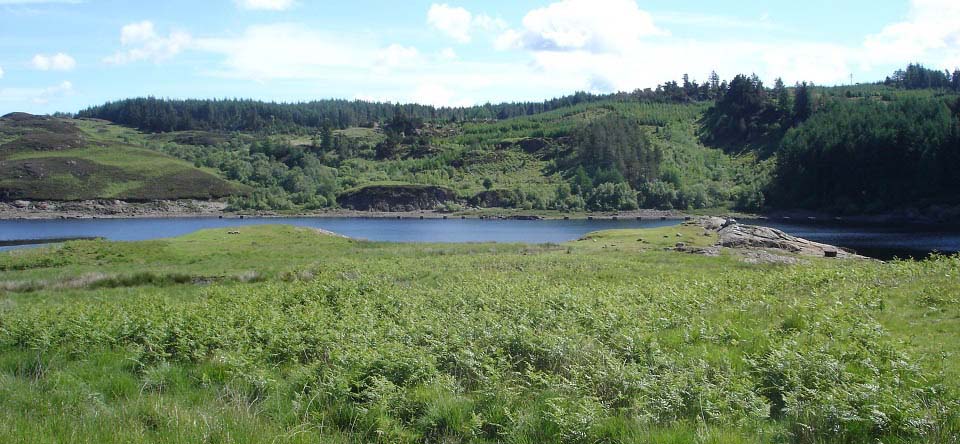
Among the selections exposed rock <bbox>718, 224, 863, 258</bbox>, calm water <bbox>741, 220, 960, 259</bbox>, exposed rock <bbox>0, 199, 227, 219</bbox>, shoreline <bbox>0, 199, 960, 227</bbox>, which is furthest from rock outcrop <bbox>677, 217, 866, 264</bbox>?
exposed rock <bbox>0, 199, 227, 219</bbox>

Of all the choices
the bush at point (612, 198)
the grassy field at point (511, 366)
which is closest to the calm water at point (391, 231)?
the bush at point (612, 198)

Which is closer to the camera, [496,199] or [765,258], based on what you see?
[765,258]

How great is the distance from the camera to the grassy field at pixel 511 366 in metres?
Result: 8.97

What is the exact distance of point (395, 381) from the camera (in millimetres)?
11203

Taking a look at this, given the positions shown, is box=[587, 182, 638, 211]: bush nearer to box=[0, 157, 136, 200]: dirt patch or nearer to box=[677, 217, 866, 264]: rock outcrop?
box=[677, 217, 866, 264]: rock outcrop

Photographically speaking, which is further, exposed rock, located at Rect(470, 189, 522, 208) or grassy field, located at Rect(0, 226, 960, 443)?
exposed rock, located at Rect(470, 189, 522, 208)

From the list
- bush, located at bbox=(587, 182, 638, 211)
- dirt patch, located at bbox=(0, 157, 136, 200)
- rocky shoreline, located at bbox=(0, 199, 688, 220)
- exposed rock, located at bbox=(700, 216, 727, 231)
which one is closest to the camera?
exposed rock, located at bbox=(700, 216, 727, 231)

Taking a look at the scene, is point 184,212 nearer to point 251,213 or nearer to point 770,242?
point 251,213

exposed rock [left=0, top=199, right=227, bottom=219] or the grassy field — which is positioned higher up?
the grassy field

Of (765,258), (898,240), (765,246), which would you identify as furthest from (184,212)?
(765,258)

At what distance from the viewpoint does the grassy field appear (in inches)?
353

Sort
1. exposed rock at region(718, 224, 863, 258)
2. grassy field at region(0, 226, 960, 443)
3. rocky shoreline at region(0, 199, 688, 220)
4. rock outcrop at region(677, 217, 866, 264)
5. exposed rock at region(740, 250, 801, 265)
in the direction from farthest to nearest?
rocky shoreline at region(0, 199, 688, 220) < exposed rock at region(718, 224, 863, 258) < rock outcrop at region(677, 217, 866, 264) < exposed rock at region(740, 250, 801, 265) < grassy field at region(0, 226, 960, 443)

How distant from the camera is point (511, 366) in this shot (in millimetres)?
11461

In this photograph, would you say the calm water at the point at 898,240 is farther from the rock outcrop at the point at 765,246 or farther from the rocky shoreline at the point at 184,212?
the rocky shoreline at the point at 184,212
